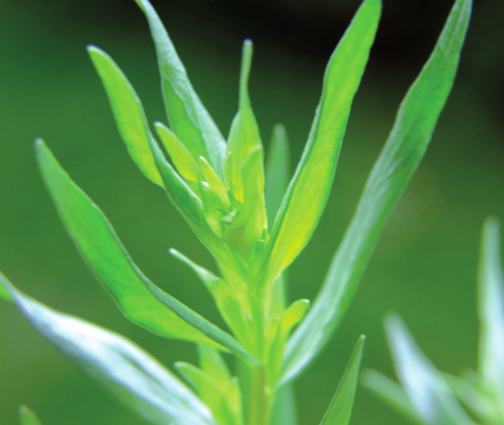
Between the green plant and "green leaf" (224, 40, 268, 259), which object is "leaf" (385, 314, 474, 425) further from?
"green leaf" (224, 40, 268, 259)

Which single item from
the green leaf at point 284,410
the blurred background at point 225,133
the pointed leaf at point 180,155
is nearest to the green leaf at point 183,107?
the pointed leaf at point 180,155

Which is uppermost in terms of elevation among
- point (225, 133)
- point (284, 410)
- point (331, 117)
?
point (225, 133)

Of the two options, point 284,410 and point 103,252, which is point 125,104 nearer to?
point 103,252

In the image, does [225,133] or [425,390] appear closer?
[425,390]

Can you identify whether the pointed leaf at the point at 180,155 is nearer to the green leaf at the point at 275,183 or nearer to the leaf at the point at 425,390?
the green leaf at the point at 275,183

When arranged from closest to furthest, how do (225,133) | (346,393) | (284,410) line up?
(346,393), (284,410), (225,133)

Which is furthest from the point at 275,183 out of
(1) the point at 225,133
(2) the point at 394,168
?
(1) the point at 225,133
